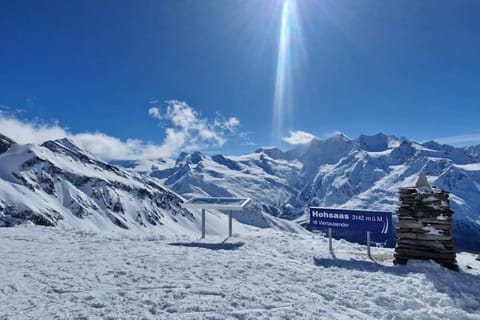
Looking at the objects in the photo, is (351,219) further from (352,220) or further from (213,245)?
(213,245)

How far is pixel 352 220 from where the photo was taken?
18.9 m

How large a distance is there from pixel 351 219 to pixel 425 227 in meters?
3.51

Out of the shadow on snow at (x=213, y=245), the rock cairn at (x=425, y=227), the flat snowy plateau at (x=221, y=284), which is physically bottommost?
the flat snowy plateau at (x=221, y=284)

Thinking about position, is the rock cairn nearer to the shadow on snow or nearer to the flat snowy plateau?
the flat snowy plateau

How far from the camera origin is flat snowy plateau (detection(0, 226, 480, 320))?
33.1 feet

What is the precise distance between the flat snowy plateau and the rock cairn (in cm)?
64

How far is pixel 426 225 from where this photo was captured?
16.3 meters

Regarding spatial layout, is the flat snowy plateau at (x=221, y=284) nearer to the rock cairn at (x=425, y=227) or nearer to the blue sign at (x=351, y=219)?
the rock cairn at (x=425, y=227)

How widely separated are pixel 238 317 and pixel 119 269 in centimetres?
584

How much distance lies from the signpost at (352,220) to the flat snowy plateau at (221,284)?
1.23 metres

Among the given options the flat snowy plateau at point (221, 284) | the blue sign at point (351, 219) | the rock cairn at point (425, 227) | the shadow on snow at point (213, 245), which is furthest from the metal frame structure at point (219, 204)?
the rock cairn at point (425, 227)

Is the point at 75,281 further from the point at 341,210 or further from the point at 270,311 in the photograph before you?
the point at 341,210

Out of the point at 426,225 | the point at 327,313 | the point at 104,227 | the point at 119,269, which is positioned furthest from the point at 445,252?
the point at 104,227

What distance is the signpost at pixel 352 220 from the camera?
18.3 m
